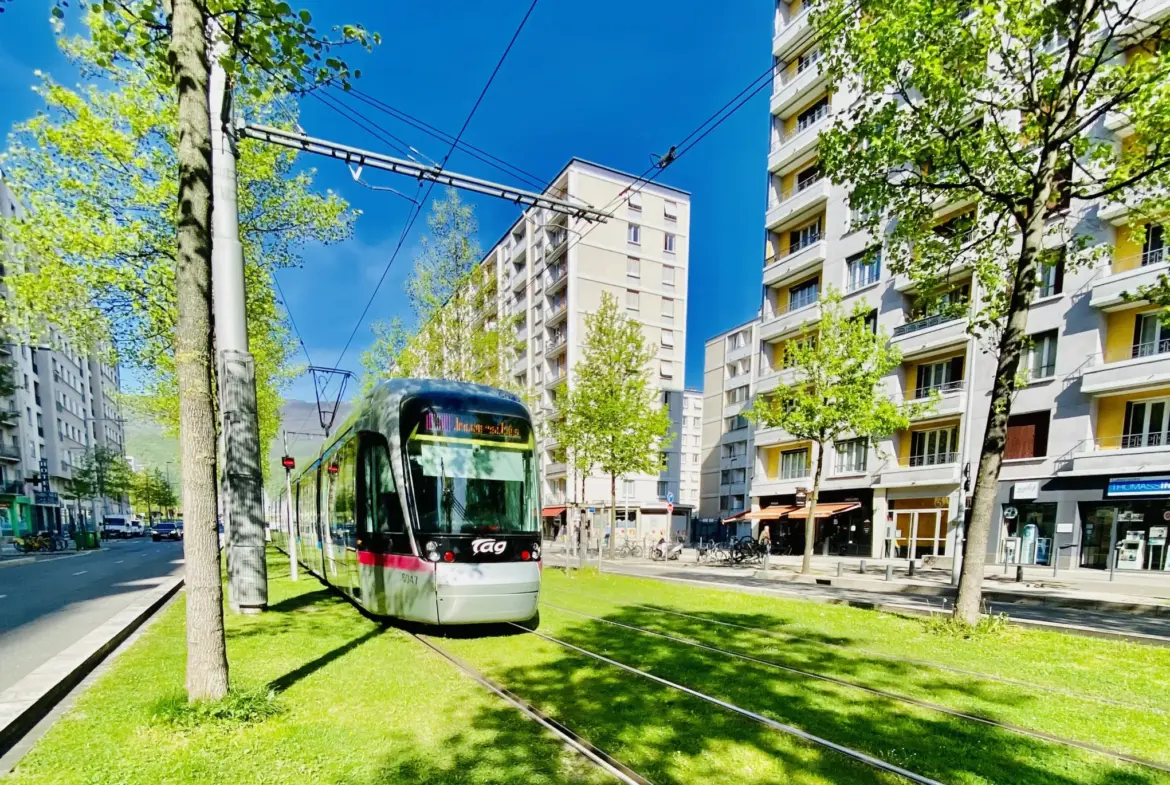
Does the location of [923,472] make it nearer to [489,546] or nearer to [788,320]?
[788,320]

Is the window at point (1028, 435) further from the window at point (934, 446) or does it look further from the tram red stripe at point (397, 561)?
the tram red stripe at point (397, 561)

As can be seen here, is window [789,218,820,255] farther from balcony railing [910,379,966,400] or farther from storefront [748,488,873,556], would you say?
storefront [748,488,873,556]

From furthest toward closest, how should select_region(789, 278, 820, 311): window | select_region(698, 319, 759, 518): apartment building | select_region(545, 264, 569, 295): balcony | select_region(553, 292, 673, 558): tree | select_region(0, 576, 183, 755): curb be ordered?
1. select_region(698, 319, 759, 518): apartment building
2. select_region(545, 264, 569, 295): balcony
3. select_region(789, 278, 820, 311): window
4. select_region(553, 292, 673, 558): tree
5. select_region(0, 576, 183, 755): curb

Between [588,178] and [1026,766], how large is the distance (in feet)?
143

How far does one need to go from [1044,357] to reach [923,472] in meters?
6.45

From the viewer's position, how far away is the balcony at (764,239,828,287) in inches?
1124

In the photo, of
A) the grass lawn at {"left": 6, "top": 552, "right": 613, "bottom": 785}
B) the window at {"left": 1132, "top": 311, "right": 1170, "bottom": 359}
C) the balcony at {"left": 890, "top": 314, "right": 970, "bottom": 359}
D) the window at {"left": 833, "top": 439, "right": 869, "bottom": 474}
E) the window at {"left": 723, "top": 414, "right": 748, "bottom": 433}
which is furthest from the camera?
the window at {"left": 723, "top": 414, "right": 748, "bottom": 433}

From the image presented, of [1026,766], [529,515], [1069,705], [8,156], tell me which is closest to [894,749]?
[1026,766]

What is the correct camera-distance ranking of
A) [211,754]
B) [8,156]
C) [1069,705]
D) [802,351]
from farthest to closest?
1. [802,351]
2. [8,156]
3. [1069,705]
4. [211,754]

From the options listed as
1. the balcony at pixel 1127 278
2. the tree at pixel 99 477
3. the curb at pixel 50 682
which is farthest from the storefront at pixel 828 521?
the tree at pixel 99 477

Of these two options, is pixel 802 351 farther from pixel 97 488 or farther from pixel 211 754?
pixel 97 488

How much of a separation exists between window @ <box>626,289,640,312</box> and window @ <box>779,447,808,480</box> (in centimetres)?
1869

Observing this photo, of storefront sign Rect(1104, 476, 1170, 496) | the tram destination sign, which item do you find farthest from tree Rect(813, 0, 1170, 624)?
storefront sign Rect(1104, 476, 1170, 496)

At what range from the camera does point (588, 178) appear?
42562 mm
